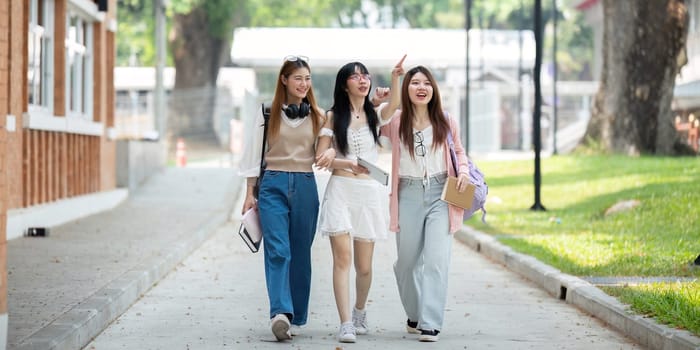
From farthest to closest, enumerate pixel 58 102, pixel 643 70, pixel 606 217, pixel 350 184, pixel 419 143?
pixel 643 70 → pixel 58 102 → pixel 606 217 → pixel 419 143 → pixel 350 184

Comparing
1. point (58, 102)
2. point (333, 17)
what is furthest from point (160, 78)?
point (333, 17)

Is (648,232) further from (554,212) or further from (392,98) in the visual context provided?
(392,98)

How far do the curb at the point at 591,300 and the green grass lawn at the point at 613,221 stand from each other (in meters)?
0.13

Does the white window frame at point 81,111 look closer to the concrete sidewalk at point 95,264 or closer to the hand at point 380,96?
the concrete sidewalk at point 95,264

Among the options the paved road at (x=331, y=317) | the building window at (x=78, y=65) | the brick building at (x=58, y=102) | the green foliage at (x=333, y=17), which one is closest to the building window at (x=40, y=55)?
the brick building at (x=58, y=102)

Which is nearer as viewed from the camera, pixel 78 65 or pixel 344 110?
pixel 344 110

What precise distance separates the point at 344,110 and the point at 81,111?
13.7 meters

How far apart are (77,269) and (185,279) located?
122 cm

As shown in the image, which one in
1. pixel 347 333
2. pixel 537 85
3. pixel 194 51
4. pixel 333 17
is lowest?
pixel 347 333

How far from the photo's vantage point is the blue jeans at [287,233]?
9055 mm

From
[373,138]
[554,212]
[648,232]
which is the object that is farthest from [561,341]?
[554,212]

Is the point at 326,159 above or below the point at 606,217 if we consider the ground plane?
above

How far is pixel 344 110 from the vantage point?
9.14 m

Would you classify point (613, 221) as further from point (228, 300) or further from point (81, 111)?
point (81, 111)
